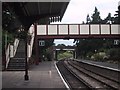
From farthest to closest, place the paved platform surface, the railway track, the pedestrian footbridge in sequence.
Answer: the pedestrian footbridge → the railway track → the paved platform surface

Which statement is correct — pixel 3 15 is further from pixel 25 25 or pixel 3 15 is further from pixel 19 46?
pixel 19 46

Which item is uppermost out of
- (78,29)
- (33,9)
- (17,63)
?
(78,29)

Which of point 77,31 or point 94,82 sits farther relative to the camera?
point 77,31

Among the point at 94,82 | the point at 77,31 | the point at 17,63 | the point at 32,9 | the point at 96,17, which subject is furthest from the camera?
the point at 96,17

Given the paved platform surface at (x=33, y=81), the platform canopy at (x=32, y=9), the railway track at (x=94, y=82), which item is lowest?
the railway track at (x=94, y=82)

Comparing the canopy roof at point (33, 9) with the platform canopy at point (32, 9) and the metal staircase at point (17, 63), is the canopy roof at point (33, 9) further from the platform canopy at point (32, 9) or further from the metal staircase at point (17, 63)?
the metal staircase at point (17, 63)

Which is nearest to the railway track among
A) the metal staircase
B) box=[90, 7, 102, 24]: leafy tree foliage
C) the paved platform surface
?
the paved platform surface

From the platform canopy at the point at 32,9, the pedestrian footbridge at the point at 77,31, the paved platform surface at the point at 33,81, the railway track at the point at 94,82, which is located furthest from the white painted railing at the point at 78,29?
the platform canopy at the point at 32,9

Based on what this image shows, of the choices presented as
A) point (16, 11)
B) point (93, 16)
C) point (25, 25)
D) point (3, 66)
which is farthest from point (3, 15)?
point (93, 16)

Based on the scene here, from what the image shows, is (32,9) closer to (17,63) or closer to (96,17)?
(17,63)

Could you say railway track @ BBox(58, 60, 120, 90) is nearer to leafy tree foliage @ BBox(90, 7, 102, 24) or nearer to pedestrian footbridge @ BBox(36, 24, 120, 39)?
pedestrian footbridge @ BBox(36, 24, 120, 39)

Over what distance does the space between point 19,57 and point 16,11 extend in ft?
56.2

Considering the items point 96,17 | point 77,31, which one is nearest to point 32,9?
point 77,31

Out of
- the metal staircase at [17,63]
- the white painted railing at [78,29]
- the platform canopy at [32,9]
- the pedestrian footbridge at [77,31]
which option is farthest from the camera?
the white painted railing at [78,29]
